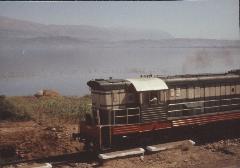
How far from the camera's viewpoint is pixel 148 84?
17031mm

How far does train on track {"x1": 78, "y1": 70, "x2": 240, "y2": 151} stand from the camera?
16.5 meters

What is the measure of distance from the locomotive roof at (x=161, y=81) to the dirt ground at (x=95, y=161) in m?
3.31

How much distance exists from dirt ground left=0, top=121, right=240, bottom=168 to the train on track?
1338mm

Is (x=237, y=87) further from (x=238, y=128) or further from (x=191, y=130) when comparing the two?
(x=191, y=130)

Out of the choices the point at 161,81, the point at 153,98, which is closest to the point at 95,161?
the point at 153,98

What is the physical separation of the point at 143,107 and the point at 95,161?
345 centimetres

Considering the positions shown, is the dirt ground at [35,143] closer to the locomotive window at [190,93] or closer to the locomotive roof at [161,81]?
the locomotive roof at [161,81]

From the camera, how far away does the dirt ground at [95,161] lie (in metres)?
A: 15.1

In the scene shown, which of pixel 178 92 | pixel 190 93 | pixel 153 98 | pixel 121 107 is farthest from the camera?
pixel 190 93

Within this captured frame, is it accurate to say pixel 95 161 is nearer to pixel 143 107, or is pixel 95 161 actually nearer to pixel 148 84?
pixel 143 107

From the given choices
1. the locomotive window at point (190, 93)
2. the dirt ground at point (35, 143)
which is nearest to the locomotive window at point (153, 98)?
the locomotive window at point (190, 93)

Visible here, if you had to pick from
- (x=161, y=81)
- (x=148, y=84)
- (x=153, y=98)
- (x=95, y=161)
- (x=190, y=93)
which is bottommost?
(x=95, y=161)

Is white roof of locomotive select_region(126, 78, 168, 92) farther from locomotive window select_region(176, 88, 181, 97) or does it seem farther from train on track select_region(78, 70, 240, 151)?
locomotive window select_region(176, 88, 181, 97)

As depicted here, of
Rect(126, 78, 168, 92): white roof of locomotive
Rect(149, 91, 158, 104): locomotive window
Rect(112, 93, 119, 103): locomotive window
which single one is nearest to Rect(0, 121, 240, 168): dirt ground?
Rect(149, 91, 158, 104): locomotive window
